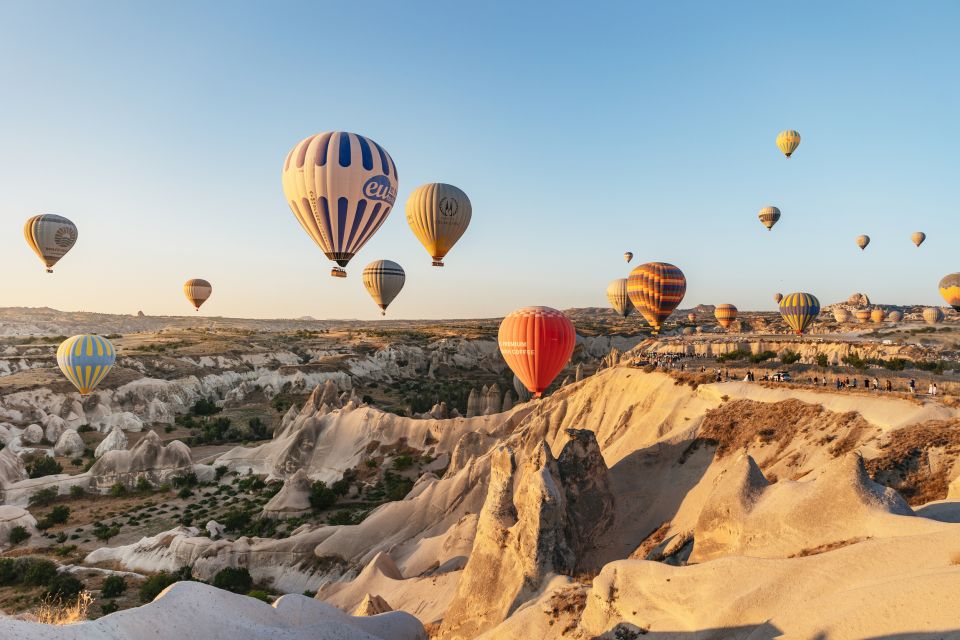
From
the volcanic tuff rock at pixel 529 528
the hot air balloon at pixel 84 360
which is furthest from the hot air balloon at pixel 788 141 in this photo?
the hot air balloon at pixel 84 360

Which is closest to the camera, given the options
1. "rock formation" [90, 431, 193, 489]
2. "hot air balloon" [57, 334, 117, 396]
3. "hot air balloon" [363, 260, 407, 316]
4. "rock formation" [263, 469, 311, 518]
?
"rock formation" [263, 469, 311, 518]

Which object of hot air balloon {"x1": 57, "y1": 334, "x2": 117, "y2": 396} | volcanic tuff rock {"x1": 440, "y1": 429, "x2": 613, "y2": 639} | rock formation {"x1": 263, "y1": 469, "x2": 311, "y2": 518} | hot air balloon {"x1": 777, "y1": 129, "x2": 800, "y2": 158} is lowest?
rock formation {"x1": 263, "y1": 469, "x2": 311, "y2": 518}

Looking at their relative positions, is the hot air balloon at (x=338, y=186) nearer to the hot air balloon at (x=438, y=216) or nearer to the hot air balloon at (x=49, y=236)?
the hot air balloon at (x=438, y=216)

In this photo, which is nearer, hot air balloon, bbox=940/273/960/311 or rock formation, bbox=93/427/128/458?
rock formation, bbox=93/427/128/458

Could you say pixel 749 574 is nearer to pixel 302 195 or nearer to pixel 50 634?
pixel 50 634

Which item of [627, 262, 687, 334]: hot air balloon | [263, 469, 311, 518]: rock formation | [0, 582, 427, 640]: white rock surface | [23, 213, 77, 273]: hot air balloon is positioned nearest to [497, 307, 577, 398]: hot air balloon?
[0, 582, 427, 640]: white rock surface

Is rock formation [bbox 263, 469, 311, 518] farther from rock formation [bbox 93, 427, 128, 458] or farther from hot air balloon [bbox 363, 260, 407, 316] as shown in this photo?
rock formation [bbox 93, 427, 128, 458]

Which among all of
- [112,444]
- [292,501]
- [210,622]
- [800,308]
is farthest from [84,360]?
[800,308]
